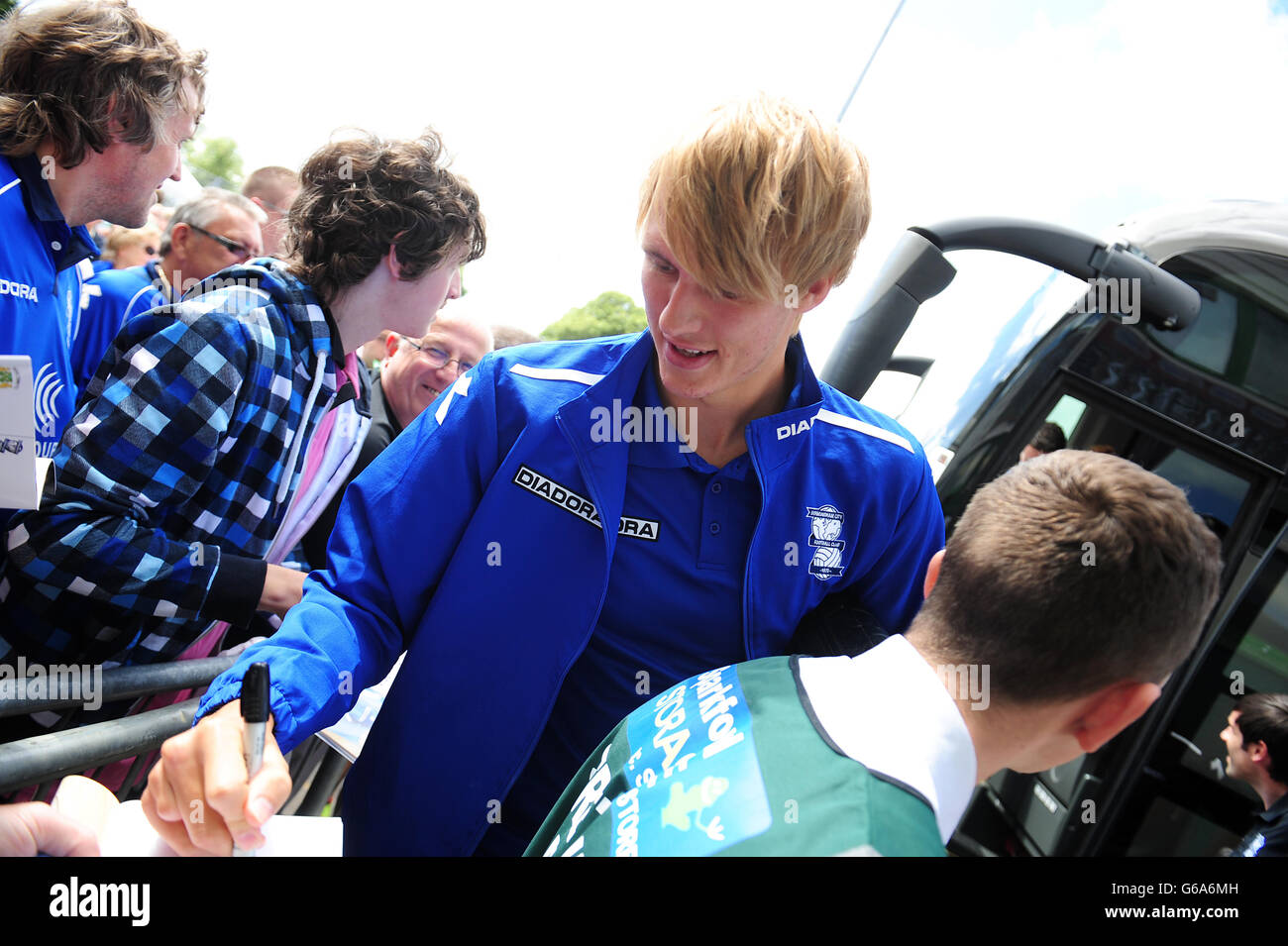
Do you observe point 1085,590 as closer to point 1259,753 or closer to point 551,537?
point 551,537

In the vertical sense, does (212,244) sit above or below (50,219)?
below

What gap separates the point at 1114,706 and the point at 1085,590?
0.57 ft

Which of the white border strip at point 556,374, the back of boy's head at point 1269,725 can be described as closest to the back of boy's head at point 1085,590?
the white border strip at point 556,374

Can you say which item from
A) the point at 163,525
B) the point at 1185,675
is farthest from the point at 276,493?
the point at 1185,675

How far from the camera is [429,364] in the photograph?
3.63 metres

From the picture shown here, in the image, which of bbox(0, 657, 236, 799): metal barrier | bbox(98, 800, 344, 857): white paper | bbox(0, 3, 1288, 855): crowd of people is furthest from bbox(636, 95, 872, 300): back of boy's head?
bbox(0, 657, 236, 799): metal barrier

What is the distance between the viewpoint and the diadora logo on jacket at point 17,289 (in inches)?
85.3

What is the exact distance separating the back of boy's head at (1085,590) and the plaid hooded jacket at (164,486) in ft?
5.03

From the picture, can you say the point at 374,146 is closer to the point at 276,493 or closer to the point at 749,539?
the point at 276,493

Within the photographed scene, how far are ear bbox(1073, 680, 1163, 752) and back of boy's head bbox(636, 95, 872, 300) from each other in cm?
75

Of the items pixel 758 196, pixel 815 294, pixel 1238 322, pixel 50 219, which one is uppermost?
pixel 1238 322

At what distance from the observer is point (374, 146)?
101 inches

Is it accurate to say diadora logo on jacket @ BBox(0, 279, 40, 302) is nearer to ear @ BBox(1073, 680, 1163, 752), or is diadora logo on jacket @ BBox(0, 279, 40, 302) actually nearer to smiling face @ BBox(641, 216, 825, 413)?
smiling face @ BBox(641, 216, 825, 413)

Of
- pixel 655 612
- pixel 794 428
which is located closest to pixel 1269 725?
pixel 794 428
